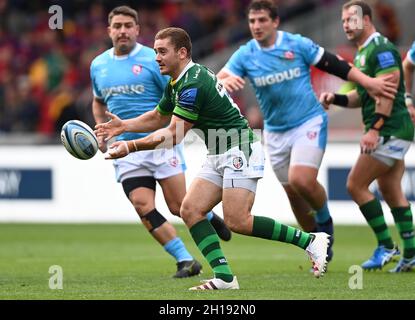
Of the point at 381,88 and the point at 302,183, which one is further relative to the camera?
the point at 302,183

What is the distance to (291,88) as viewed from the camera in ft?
34.7

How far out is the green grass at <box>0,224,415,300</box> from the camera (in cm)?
830

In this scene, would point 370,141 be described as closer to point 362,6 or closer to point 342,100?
point 342,100

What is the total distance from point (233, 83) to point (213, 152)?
1.68 meters

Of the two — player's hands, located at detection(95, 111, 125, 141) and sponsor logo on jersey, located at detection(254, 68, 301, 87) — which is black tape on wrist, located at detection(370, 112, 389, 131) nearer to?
sponsor logo on jersey, located at detection(254, 68, 301, 87)

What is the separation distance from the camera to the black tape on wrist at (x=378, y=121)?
33.1ft

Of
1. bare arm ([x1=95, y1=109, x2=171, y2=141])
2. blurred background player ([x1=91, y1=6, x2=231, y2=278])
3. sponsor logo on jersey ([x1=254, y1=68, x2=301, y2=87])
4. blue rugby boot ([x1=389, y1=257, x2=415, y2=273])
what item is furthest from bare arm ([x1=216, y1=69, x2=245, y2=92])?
blue rugby boot ([x1=389, y1=257, x2=415, y2=273])

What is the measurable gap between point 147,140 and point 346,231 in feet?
24.7

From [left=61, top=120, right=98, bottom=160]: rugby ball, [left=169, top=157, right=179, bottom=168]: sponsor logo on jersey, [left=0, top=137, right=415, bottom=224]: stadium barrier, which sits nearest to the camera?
[left=61, top=120, right=98, bottom=160]: rugby ball

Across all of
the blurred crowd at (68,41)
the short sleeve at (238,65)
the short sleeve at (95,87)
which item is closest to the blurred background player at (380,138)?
the short sleeve at (238,65)

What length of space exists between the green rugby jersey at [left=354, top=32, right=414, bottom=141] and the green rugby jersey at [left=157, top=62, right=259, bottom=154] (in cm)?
207

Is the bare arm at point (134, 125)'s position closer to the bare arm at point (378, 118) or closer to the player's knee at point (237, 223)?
the player's knee at point (237, 223)

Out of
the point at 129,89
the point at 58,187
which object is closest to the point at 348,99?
the point at 129,89

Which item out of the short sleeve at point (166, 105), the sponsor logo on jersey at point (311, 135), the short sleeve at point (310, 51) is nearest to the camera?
the short sleeve at point (166, 105)
